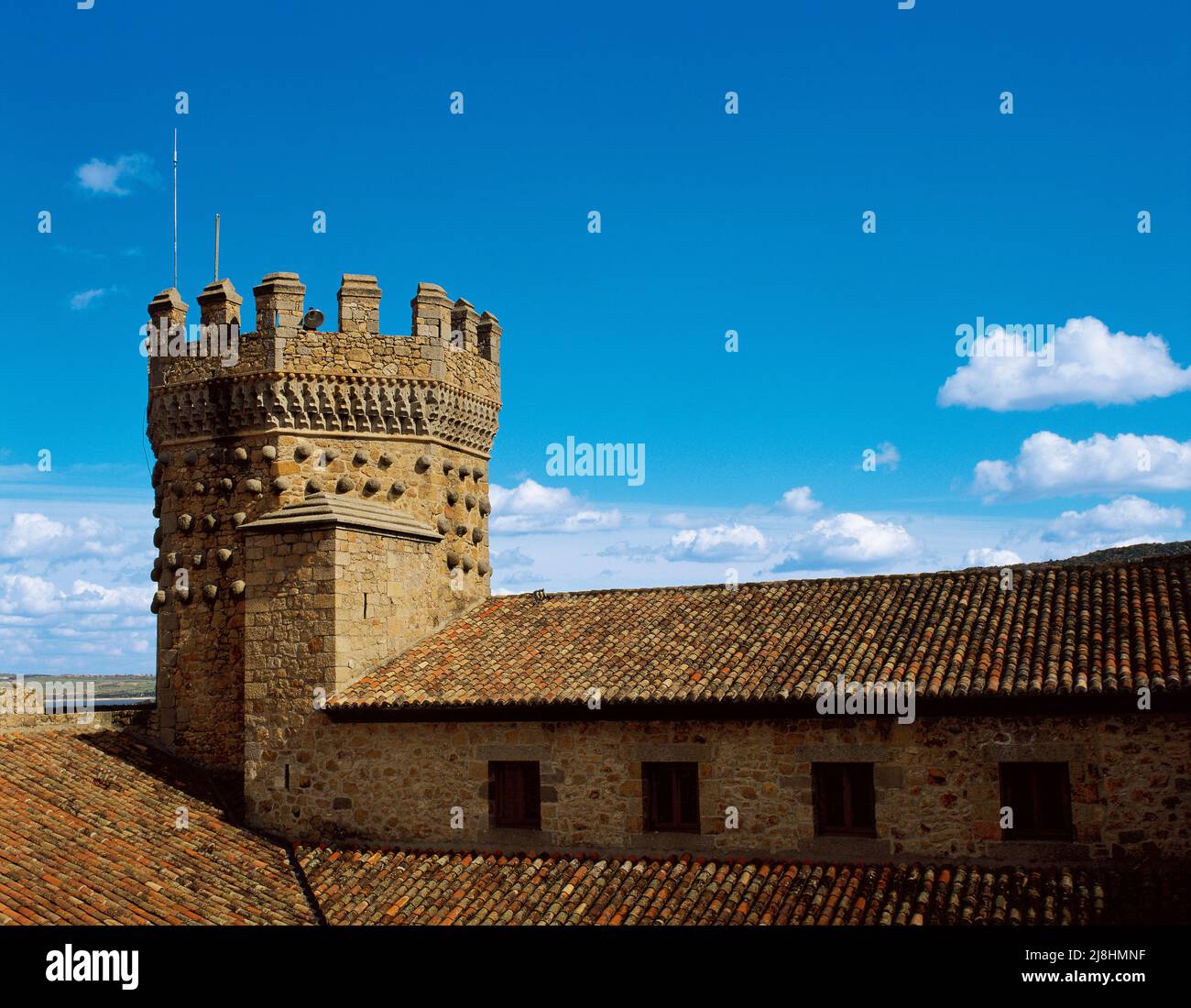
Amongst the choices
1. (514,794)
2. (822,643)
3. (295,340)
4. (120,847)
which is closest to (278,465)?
(295,340)

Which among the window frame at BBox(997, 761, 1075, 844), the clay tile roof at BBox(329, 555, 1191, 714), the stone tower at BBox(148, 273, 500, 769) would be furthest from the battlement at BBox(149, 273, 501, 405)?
the window frame at BBox(997, 761, 1075, 844)

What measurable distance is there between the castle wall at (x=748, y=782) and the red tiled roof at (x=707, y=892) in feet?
→ 0.89

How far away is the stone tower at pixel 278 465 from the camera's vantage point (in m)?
19.0

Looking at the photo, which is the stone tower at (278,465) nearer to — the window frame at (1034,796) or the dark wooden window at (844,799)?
the dark wooden window at (844,799)

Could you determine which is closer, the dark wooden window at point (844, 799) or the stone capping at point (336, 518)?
the dark wooden window at point (844, 799)

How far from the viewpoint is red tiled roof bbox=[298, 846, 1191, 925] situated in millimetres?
12273

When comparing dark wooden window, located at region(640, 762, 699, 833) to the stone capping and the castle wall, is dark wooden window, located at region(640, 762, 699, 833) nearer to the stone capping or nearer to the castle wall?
the castle wall

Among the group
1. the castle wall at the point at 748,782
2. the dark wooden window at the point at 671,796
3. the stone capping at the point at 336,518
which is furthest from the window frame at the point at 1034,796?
the stone capping at the point at 336,518

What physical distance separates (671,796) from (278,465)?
356 inches

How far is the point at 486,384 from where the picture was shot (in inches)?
864

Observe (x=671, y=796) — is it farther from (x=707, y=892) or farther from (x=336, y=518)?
(x=336, y=518)

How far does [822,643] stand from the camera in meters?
15.1
